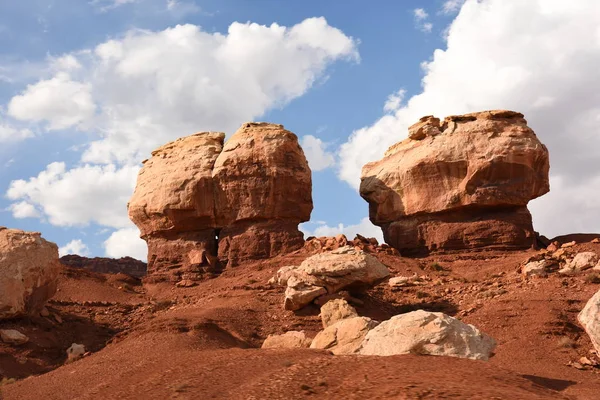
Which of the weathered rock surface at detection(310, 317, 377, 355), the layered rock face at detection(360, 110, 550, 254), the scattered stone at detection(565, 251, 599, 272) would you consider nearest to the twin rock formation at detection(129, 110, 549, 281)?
the layered rock face at detection(360, 110, 550, 254)

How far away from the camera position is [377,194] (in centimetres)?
3138

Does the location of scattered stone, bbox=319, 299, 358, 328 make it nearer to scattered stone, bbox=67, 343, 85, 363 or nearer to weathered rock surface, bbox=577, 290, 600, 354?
weathered rock surface, bbox=577, 290, 600, 354

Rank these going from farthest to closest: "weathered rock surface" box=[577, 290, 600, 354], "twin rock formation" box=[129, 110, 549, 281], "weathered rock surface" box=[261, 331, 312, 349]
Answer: "twin rock formation" box=[129, 110, 549, 281]
"weathered rock surface" box=[261, 331, 312, 349]
"weathered rock surface" box=[577, 290, 600, 354]

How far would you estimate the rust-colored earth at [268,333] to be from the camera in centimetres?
1033

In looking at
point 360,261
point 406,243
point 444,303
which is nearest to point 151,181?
point 406,243

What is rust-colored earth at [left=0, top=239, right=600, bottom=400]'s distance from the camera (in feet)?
33.9

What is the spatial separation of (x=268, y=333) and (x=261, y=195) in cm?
1092

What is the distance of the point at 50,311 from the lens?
891 inches

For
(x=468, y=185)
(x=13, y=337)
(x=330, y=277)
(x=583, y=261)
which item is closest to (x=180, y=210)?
→ (x=330, y=277)

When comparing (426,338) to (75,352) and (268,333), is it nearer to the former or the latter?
(268,333)

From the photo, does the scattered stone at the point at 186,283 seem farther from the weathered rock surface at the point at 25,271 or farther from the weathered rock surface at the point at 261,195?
the weathered rock surface at the point at 25,271

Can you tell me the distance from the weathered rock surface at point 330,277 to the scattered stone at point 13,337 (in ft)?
25.1

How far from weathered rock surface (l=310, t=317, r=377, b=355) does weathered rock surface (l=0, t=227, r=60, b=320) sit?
34.0ft

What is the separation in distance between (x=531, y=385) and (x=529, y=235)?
755 inches
